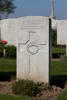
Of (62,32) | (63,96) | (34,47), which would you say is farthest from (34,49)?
(62,32)

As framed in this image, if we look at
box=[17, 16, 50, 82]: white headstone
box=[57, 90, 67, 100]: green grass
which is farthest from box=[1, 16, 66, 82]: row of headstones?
box=[57, 90, 67, 100]: green grass

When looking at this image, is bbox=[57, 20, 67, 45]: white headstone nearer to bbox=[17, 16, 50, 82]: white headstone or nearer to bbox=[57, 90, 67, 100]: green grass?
bbox=[17, 16, 50, 82]: white headstone

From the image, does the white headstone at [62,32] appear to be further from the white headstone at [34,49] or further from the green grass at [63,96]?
the green grass at [63,96]

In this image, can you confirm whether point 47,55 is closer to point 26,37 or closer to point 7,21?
point 26,37

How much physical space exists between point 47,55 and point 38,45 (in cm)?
35

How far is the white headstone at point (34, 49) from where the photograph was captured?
809cm

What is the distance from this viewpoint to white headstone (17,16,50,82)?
8094 millimetres

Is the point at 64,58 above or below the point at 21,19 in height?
below

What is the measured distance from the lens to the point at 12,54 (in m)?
17.5

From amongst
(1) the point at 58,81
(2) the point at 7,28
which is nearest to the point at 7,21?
(2) the point at 7,28

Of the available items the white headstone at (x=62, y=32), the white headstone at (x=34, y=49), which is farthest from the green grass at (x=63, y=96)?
the white headstone at (x=62, y=32)

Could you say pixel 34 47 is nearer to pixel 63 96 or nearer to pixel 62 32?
pixel 63 96

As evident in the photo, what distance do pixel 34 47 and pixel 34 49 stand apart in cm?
7

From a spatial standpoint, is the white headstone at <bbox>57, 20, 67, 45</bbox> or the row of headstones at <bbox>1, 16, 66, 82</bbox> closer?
the row of headstones at <bbox>1, 16, 66, 82</bbox>
